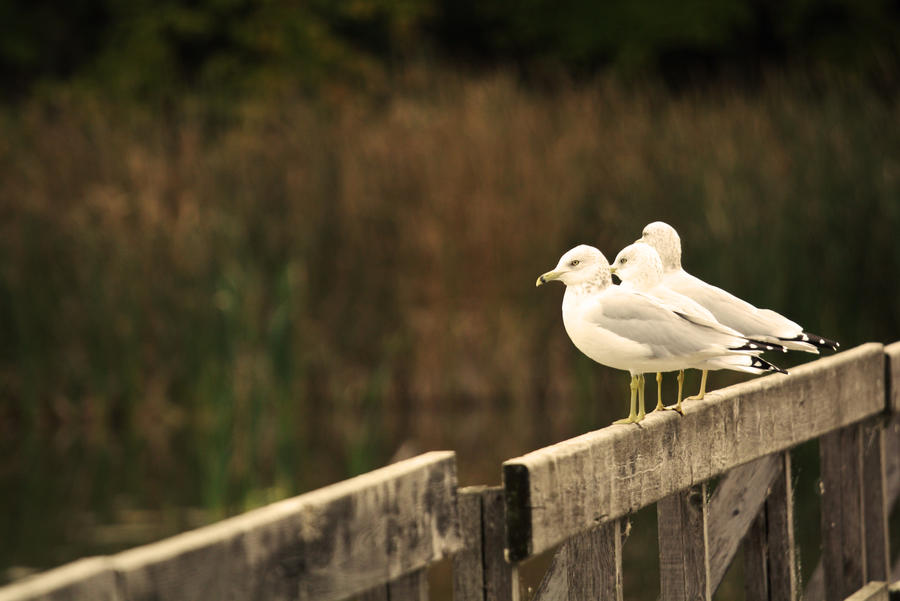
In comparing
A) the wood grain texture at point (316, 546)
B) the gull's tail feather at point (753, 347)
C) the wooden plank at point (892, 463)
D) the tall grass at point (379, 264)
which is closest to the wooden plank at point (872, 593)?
the wooden plank at point (892, 463)

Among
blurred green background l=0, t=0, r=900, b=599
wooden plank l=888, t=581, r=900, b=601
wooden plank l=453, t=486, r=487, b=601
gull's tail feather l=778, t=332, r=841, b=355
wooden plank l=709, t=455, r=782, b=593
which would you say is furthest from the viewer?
blurred green background l=0, t=0, r=900, b=599

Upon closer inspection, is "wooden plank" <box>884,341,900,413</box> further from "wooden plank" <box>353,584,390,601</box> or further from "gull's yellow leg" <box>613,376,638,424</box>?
"wooden plank" <box>353,584,390,601</box>

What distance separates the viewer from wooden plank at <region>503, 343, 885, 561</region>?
2.23m

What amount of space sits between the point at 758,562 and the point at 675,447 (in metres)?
0.63

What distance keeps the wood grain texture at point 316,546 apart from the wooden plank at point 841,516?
166 cm

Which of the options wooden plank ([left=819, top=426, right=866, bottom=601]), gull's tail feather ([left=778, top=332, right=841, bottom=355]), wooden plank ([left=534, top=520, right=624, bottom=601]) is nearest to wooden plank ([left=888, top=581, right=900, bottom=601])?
wooden plank ([left=819, top=426, right=866, bottom=601])

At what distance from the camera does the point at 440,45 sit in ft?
70.0

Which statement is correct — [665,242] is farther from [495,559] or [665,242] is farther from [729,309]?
[495,559]

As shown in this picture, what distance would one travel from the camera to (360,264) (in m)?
9.60

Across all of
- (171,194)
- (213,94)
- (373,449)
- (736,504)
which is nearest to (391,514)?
(736,504)

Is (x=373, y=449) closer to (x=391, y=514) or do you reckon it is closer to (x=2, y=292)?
(x=2, y=292)

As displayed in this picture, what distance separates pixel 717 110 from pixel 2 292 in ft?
16.7

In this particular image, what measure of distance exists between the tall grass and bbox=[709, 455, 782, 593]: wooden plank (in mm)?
5155

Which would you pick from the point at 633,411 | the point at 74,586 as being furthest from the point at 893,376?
the point at 74,586
